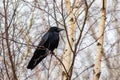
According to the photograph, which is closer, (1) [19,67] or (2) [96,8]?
(1) [19,67]

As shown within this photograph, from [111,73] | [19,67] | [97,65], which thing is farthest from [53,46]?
[111,73]

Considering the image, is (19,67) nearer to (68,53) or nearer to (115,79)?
(68,53)

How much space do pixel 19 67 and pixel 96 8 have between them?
1331 mm

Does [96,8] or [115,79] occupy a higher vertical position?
[96,8]

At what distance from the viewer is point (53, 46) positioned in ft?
16.4

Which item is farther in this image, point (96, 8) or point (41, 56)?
point (96, 8)

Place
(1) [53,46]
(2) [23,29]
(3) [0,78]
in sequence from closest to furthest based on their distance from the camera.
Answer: (3) [0,78] → (1) [53,46] → (2) [23,29]

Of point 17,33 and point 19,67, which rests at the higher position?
point 17,33

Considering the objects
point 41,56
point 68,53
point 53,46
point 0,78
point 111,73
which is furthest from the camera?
point 111,73

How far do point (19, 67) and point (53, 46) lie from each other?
57 cm

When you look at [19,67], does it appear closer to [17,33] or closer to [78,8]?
[17,33]

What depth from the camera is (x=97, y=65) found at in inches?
170

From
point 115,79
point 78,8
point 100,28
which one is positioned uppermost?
point 78,8

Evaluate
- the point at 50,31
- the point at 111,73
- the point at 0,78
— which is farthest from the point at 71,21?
the point at 111,73
